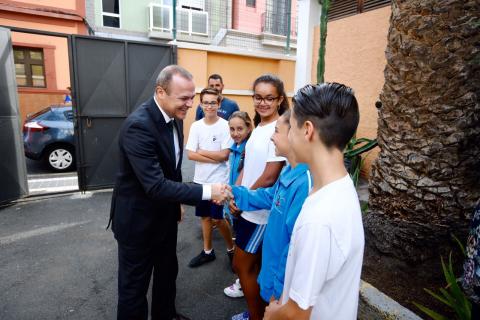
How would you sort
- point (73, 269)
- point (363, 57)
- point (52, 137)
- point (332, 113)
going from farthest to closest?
point (52, 137)
point (363, 57)
point (73, 269)
point (332, 113)

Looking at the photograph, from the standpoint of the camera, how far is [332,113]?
1251mm

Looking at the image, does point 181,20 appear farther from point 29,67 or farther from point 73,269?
point 73,269

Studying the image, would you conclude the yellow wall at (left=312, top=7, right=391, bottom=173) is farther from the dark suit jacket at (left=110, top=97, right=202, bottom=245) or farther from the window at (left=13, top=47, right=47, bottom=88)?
the window at (left=13, top=47, right=47, bottom=88)

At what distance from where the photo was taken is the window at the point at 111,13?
1570 centimetres

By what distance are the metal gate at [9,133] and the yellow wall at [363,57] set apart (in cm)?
572

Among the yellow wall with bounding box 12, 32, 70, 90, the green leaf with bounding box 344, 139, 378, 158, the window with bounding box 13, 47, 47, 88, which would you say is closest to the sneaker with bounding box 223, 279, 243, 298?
the green leaf with bounding box 344, 139, 378, 158

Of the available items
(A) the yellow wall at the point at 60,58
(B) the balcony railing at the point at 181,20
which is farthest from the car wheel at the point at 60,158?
(B) the balcony railing at the point at 181,20

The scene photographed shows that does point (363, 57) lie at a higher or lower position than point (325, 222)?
higher

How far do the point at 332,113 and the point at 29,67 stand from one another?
1347cm

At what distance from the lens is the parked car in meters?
7.36

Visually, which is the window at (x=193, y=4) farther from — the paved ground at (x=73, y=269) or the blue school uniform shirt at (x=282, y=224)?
the blue school uniform shirt at (x=282, y=224)

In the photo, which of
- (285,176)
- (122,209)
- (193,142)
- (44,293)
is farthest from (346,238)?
(44,293)

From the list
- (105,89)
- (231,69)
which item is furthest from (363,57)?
(105,89)

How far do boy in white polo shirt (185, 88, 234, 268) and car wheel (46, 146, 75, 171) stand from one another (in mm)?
5482
